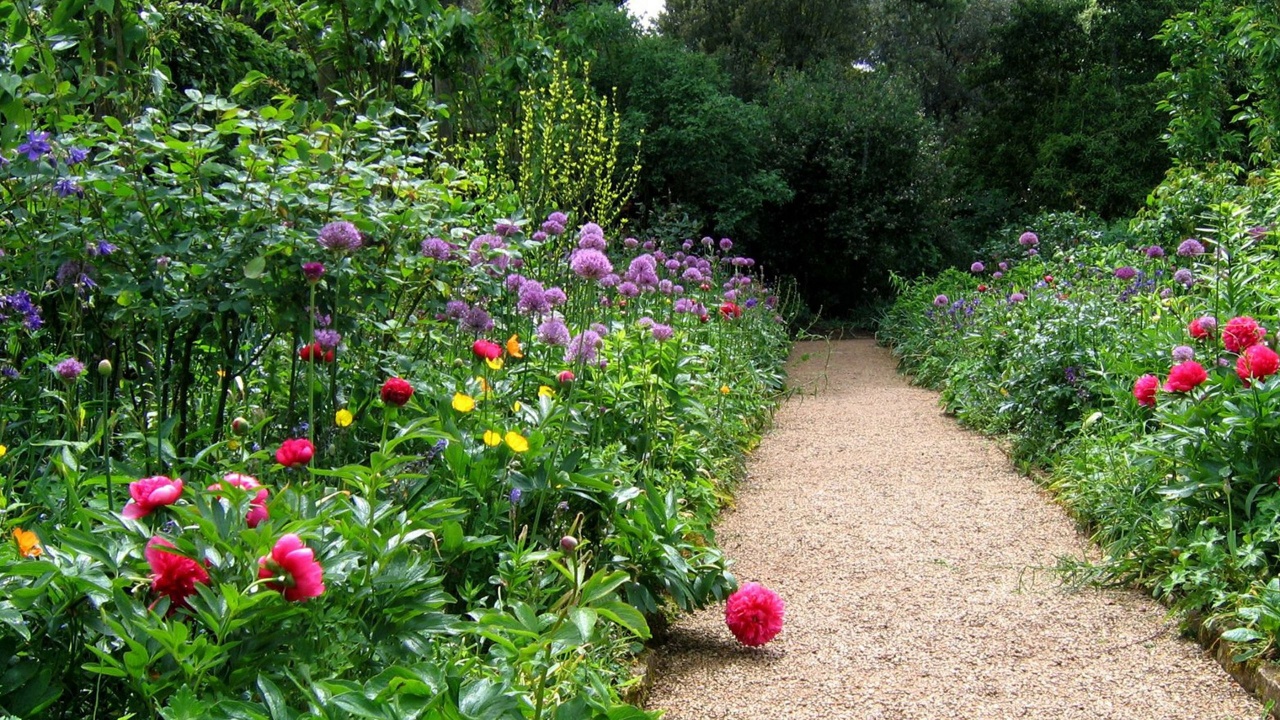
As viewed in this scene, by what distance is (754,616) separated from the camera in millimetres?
2641

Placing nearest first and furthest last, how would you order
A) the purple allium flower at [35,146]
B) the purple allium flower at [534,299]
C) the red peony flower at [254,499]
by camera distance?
the red peony flower at [254,499]
the purple allium flower at [35,146]
the purple allium flower at [534,299]

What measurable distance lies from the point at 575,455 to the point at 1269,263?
312cm

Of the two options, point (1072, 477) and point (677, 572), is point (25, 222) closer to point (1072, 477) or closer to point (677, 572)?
point (677, 572)

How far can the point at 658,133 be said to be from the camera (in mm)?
12078

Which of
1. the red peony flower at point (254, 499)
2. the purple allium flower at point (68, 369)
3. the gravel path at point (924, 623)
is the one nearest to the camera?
the red peony flower at point (254, 499)

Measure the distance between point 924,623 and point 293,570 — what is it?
212cm

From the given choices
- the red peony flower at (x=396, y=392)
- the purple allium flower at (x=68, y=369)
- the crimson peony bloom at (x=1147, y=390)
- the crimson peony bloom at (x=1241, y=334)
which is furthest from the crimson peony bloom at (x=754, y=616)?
the purple allium flower at (x=68, y=369)

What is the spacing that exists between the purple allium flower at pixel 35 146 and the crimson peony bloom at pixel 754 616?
1992 mm

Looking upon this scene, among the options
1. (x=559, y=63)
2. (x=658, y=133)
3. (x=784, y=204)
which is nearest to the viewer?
(x=559, y=63)

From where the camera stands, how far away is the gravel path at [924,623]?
2438 mm

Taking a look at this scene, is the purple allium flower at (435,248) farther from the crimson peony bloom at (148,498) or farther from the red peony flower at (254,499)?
the crimson peony bloom at (148,498)

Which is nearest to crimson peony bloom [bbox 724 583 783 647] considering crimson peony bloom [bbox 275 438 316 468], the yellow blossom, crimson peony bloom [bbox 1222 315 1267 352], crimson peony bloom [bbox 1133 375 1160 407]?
the yellow blossom

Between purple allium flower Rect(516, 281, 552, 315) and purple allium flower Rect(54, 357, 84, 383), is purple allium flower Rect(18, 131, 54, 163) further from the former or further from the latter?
purple allium flower Rect(516, 281, 552, 315)

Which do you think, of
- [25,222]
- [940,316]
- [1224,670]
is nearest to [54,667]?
[25,222]
